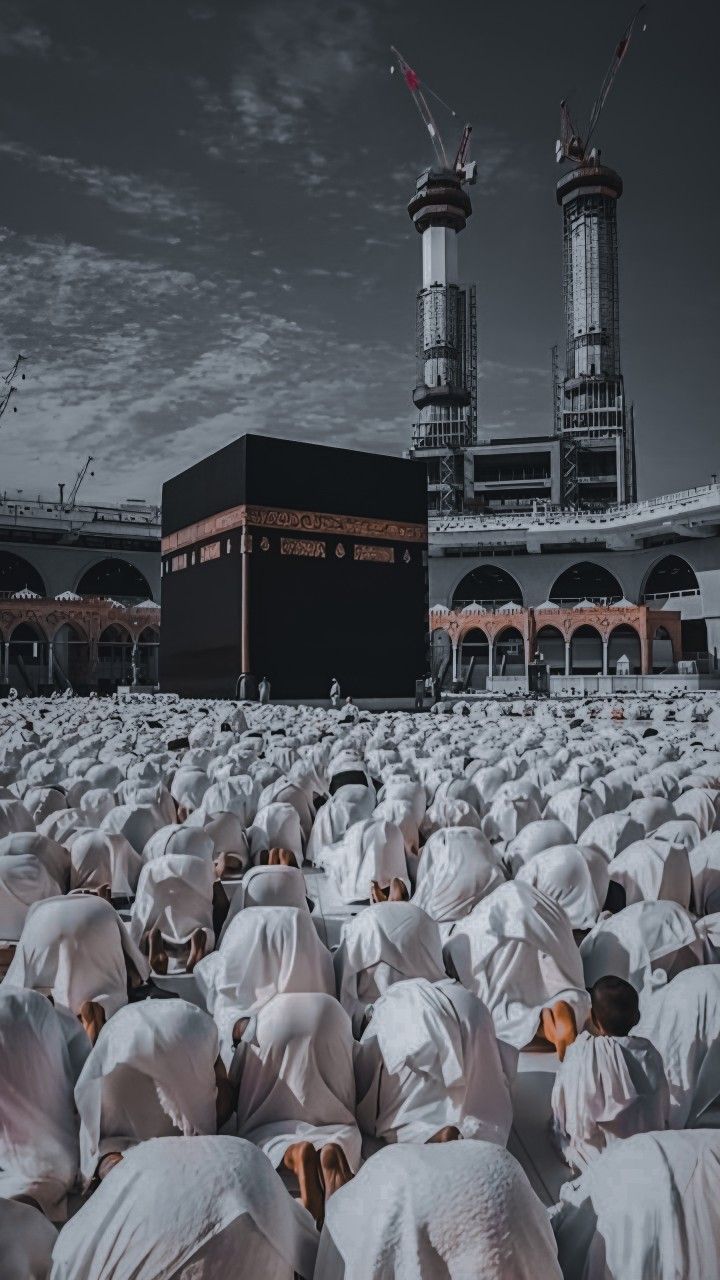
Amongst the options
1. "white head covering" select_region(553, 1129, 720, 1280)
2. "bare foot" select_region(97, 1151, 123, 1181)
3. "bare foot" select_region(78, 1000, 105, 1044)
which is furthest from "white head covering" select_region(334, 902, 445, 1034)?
"white head covering" select_region(553, 1129, 720, 1280)

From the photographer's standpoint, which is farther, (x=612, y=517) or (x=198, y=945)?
(x=612, y=517)

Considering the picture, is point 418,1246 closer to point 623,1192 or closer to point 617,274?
point 623,1192

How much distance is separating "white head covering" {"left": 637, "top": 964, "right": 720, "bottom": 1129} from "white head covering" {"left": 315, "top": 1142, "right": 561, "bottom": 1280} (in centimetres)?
103

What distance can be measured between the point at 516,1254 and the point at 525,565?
105 ft

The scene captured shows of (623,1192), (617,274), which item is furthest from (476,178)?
(623,1192)

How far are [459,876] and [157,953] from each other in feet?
4.40

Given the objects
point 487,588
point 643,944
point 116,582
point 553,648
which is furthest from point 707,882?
point 487,588

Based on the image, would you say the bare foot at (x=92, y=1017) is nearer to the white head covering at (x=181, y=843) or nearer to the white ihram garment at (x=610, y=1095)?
the white ihram garment at (x=610, y=1095)

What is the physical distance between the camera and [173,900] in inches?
140

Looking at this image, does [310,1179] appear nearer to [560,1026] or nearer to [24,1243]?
[24,1243]

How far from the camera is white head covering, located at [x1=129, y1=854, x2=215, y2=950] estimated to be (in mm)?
3553

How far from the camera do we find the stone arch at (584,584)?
110ft

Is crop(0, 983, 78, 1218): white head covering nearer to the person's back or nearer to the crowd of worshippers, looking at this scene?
the crowd of worshippers

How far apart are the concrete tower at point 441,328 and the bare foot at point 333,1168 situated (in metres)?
39.9
